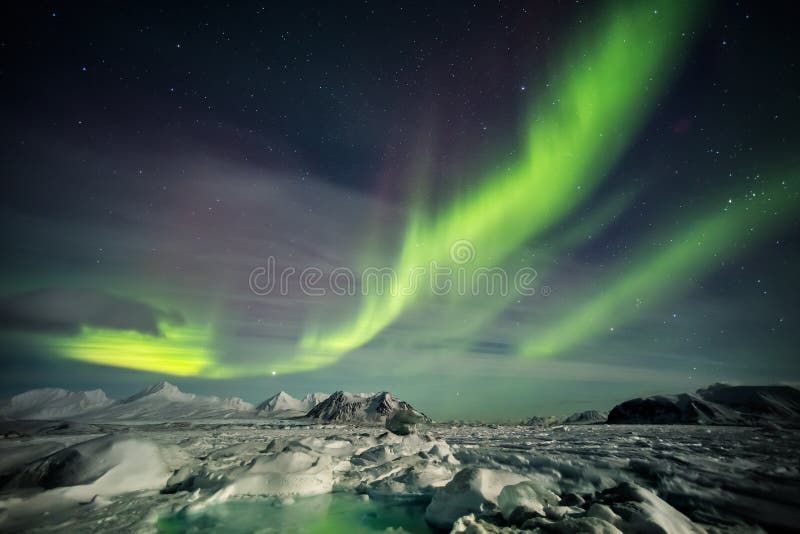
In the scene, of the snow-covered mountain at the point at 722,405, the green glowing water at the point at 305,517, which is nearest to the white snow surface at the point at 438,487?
the green glowing water at the point at 305,517

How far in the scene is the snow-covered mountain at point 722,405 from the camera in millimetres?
Answer: 75312

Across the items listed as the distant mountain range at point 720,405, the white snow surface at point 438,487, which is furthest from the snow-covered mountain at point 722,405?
the white snow surface at point 438,487

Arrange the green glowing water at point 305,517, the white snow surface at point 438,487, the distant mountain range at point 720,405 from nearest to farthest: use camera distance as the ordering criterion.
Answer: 1. the white snow surface at point 438,487
2. the green glowing water at point 305,517
3. the distant mountain range at point 720,405

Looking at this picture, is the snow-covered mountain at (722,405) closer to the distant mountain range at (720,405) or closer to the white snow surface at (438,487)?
the distant mountain range at (720,405)

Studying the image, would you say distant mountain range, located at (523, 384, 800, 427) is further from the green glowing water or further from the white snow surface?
the green glowing water

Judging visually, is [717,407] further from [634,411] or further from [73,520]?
[73,520]

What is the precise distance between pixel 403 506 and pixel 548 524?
515 cm

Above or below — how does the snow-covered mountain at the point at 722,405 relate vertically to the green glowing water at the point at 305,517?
above

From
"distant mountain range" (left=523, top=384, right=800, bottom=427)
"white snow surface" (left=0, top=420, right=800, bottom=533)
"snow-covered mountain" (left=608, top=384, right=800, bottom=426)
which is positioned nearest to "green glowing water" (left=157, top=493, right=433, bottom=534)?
"white snow surface" (left=0, top=420, right=800, bottom=533)

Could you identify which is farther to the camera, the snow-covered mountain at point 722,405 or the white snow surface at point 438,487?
the snow-covered mountain at point 722,405

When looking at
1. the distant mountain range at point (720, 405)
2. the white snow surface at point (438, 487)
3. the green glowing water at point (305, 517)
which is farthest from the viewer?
the distant mountain range at point (720, 405)

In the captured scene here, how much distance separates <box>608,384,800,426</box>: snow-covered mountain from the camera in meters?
75.3

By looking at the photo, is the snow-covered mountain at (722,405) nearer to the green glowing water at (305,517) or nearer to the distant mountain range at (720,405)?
the distant mountain range at (720,405)

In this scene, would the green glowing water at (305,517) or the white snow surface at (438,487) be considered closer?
the white snow surface at (438,487)
